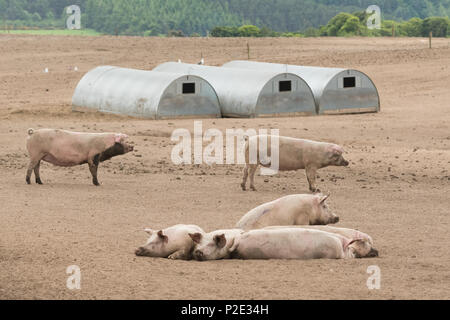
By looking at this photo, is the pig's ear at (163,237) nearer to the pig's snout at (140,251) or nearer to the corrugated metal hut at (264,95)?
the pig's snout at (140,251)

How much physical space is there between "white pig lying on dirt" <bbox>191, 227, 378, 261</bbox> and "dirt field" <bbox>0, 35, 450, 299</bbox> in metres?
0.24

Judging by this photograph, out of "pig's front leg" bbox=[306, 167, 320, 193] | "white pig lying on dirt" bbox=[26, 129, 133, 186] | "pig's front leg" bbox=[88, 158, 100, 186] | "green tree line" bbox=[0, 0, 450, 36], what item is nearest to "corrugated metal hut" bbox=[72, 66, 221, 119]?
"white pig lying on dirt" bbox=[26, 129, 133, 186]

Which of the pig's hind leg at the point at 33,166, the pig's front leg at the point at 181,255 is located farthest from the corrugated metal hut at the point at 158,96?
the pig's front leg at the point at 181,255

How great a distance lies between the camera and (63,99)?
4200cm

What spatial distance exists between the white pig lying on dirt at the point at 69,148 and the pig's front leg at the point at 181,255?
24.8 ft

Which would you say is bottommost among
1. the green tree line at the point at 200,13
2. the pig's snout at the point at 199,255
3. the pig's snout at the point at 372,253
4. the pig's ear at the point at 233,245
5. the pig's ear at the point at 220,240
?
the pig's snout at the point at 372,253

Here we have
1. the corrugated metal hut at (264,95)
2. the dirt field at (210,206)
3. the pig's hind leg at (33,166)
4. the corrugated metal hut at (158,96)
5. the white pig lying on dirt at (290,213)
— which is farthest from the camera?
the corrugated metal hut at (264,95)

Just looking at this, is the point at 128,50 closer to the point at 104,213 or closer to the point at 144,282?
the point at 104,213

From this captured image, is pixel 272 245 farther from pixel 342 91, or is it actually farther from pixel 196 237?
pixel 342 91

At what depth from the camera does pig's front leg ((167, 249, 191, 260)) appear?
1282 cm

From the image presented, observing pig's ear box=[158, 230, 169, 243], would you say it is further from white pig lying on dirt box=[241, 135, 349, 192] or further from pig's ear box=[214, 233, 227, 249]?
white pig lying on dirt box=[241, 135, 349, 192]

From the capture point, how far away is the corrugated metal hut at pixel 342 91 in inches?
1394

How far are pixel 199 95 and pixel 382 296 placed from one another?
23774 mm

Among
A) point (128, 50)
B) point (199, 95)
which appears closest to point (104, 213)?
point (199, 95)
